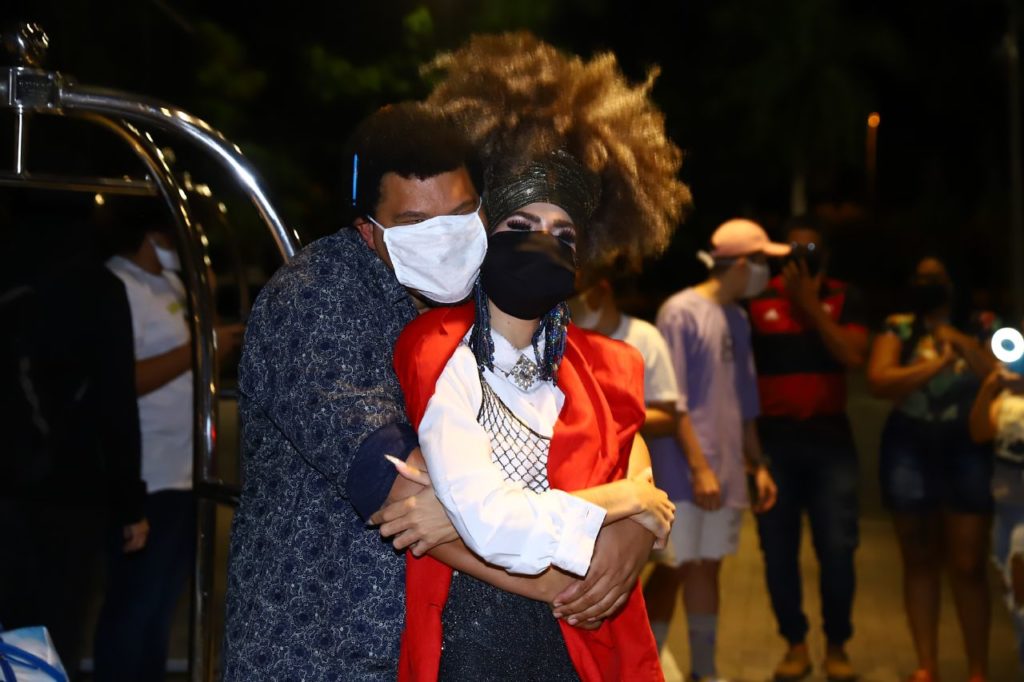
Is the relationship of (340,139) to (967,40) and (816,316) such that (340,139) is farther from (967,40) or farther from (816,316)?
(967,40)

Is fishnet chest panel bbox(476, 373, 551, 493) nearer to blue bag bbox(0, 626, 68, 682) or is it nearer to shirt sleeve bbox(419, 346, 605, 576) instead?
shirt sleeve bbox(419, 346, 605, 576)

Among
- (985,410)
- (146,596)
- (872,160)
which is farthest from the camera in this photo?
(872,160)

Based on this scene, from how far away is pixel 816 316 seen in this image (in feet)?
20.7

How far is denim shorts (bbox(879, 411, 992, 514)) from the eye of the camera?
232 inches

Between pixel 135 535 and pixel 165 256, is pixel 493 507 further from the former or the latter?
pixel 165 256

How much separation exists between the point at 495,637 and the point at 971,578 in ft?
13.3

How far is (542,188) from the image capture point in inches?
103

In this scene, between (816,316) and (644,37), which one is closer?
(816,316)

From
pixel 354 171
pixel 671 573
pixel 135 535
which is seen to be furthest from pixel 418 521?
pixel 671 573

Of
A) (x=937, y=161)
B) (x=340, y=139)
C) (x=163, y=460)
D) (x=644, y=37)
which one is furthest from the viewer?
(x=937, y=161)

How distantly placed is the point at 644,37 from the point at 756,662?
28.1m

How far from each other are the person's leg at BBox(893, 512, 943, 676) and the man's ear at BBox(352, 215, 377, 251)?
4152 mm

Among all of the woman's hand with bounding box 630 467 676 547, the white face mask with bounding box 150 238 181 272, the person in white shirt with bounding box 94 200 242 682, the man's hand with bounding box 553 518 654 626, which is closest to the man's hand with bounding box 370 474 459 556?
the man's hand with bounding box 553 518 654 626

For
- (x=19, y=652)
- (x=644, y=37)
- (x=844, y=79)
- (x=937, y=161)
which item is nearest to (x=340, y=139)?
(x=19, y=652)
